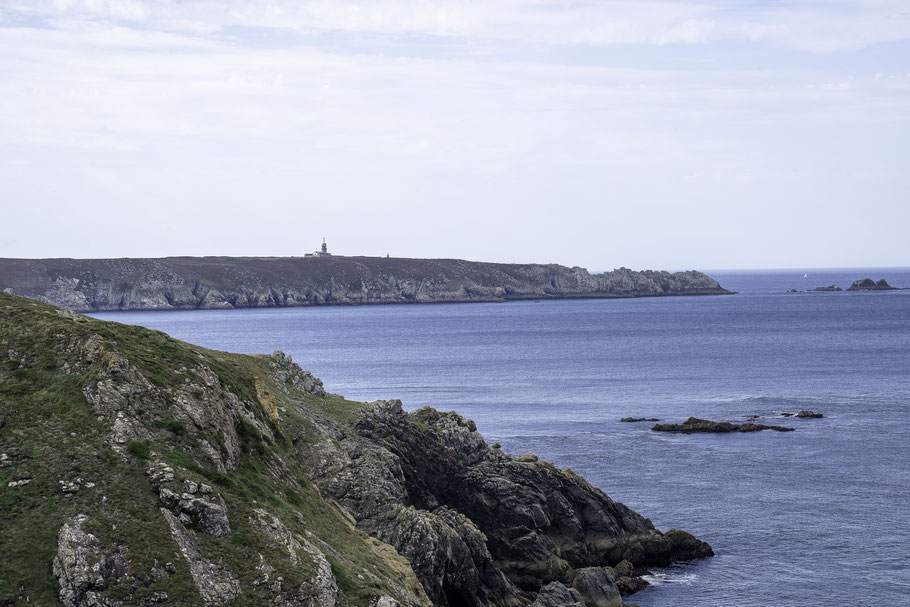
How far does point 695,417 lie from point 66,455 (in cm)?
6752

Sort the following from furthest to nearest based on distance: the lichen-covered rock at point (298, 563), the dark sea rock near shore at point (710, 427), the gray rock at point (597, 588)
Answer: the dark sea rock near shore at point (710, 427) → the gray rock at point (597, 588) → the lichen-covered rock at point (298, 563)

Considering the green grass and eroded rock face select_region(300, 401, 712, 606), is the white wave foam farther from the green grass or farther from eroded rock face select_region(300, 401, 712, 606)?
the green grass

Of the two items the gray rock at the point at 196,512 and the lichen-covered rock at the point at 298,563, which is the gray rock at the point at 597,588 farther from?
the gray rock at the point at 196,512

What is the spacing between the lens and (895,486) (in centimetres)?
5716

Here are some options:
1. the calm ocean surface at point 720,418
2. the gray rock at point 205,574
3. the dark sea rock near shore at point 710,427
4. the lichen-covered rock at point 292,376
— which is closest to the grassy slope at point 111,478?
the gray rock at point 205,574

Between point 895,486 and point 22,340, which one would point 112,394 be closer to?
point 22,340

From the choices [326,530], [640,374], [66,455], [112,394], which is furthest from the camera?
[640,374]

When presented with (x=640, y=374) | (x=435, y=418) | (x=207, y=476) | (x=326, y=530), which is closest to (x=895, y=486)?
(x=435, y=418)

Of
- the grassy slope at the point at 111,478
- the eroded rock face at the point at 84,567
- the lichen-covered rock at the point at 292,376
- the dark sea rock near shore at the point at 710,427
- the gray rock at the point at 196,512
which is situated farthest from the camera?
the dark sea rock near shore at the point at 710,427

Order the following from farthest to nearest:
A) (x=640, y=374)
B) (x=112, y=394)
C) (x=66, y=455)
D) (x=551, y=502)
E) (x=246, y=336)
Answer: (x=246, y=336), (x=640, y=374), (x=551, y=502), (x=112, y=394), (x=66, y=455)

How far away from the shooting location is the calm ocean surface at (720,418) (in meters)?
44.8

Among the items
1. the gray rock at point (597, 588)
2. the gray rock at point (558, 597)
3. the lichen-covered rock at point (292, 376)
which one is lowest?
the gray rock at point (597, 588)

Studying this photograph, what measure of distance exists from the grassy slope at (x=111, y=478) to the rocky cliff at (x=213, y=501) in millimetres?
53

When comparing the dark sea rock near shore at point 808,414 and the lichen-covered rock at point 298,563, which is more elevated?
the lichen-covered rock at point 298,563
